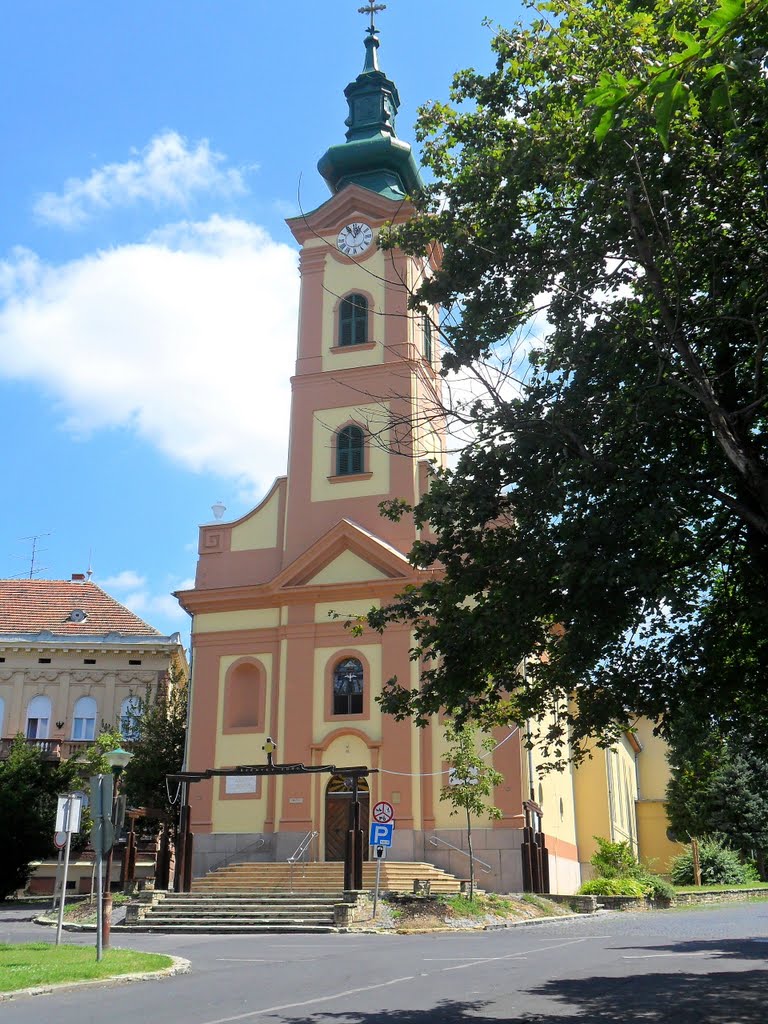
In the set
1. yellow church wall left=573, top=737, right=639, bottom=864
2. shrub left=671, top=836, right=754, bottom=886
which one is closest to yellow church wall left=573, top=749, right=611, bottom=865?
yellow church wall left=573, top=737, right=639, bottom=864

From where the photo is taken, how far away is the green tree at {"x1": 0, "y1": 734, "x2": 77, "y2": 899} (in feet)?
118

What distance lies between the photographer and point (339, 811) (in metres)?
33.4

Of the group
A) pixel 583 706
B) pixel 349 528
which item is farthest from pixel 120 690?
pixel 583 706

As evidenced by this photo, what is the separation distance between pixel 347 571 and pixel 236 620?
437 centimetres

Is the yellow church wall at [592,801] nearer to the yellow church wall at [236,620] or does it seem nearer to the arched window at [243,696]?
the arched window at [243,696]

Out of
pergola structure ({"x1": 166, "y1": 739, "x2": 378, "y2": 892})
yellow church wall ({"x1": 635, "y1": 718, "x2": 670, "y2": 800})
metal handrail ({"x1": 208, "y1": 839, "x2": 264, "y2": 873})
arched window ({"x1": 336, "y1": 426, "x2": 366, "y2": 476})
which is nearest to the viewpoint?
pergola structure ({"x1": 166, "y1": 739, "x2": 378, "y2": 892})

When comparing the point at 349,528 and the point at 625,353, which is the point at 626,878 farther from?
the point at 625,353

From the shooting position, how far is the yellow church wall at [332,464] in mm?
36281

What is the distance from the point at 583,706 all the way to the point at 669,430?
339cm

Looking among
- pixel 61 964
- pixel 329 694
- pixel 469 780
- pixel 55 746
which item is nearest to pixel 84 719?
pixel 55 746

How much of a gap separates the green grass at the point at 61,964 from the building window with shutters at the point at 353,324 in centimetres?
2529

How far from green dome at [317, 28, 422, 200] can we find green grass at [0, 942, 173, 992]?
30013 millimetres

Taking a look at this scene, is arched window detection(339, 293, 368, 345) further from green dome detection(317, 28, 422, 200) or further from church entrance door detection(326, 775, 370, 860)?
Result: church entrance door detection(326, 775, 370, 860)

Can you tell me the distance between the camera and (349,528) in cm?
3481
